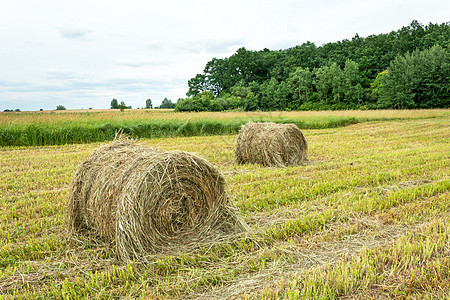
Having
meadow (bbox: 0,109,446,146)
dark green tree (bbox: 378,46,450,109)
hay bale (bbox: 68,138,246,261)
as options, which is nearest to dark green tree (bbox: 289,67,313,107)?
dark green tree (bbox: 378,46,450,109)

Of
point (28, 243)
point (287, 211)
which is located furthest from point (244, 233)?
point (28, 243)

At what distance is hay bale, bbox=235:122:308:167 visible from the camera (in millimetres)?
9680

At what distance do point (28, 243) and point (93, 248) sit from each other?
0.85 meters

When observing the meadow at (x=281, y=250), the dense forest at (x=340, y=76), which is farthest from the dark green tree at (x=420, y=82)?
the meadow at (x=281, y=250)

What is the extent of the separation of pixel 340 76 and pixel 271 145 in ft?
198

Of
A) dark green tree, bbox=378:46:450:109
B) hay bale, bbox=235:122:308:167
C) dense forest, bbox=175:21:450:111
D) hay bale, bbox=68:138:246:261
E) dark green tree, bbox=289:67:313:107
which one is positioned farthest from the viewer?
dark green tree, bbox=289:67:313:107

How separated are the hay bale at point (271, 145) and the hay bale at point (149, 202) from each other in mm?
4910

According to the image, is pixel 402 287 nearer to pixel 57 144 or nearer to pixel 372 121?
pixel 57 144

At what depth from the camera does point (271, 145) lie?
9648 millimetres

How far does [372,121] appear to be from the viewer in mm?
28625

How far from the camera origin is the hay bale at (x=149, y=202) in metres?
4.10

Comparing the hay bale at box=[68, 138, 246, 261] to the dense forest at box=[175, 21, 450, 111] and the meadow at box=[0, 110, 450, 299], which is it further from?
the dense forest at box=[175, 21, 450, 111]

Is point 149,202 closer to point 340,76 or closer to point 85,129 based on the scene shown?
point 85,129

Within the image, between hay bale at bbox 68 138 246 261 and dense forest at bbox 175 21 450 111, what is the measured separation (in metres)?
36.6
